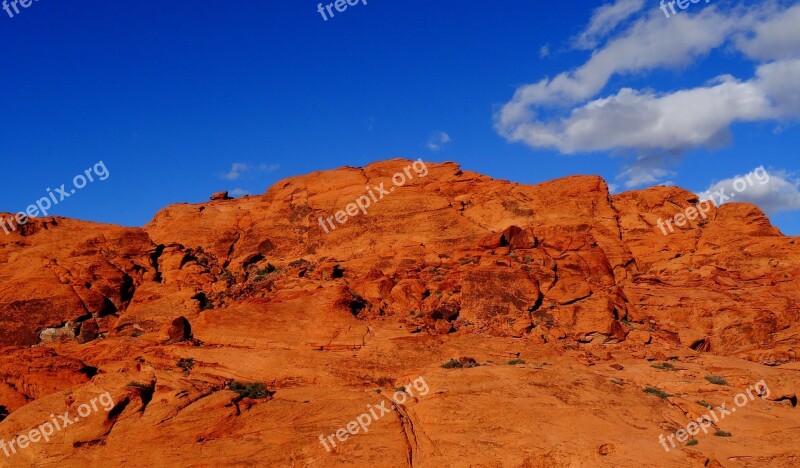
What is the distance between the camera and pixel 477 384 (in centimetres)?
2353

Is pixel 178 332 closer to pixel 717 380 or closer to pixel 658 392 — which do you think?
pixel 658 392

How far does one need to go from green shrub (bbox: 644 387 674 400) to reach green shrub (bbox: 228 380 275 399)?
1508cm

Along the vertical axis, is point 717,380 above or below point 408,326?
below

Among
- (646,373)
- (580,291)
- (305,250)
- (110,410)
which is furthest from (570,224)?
(110,410)

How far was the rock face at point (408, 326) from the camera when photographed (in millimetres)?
21016

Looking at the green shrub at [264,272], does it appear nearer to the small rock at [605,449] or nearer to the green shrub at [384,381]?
the green shrub at [384,381]

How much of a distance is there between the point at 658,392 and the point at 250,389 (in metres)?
16.3

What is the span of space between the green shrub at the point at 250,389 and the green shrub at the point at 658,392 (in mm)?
15083

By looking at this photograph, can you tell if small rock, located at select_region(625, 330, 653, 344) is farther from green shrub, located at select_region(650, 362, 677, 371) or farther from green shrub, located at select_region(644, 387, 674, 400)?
green shrub, located at select_region(644, 387, 674, 400)

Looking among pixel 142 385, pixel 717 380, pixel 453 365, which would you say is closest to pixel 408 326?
pixel 453 365

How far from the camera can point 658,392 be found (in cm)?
2459

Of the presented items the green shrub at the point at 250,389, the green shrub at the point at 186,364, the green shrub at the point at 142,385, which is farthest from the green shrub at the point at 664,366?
the green shrub at the point at 142,385

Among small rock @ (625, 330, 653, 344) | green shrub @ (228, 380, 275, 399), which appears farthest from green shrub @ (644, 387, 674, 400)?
green shrub @ (228, 380, 275, 399)

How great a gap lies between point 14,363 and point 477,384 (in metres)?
19.6
